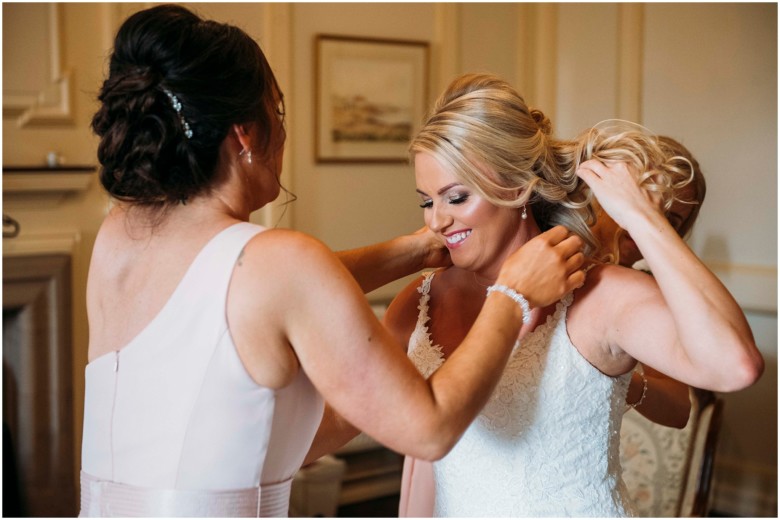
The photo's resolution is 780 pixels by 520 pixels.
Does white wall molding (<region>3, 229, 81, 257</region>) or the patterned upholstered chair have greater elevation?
white wall molding (<region>3, 229, 81, 257</region>)

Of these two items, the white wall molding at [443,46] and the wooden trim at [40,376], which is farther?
the white wall molding at [443,46]

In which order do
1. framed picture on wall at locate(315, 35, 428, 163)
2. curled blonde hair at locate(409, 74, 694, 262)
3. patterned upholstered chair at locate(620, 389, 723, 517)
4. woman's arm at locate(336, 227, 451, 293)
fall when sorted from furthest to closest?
framed picture on wall at locate(315, 35, 428, 163) → patterned upholstered chair at locate(620, 389, 723, 517) → woman's arm at locate(336, 227, 451, 293) → curled blonde hair at locate(409, 74, 694, 262)

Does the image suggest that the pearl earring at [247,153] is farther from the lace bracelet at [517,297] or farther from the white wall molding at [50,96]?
the white wall molding at [50,96]

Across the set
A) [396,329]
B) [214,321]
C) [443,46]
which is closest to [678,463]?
[396,329]

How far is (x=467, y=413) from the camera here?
1284 mm

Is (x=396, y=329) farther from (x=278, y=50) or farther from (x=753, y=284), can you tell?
(x=753, y=284)

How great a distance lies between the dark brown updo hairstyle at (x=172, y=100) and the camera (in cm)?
127

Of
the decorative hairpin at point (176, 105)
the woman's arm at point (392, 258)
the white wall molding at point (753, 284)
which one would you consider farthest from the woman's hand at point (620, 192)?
the white wall molding at point (753, 284)

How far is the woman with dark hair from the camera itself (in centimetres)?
126

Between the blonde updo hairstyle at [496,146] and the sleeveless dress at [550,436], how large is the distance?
228 mm

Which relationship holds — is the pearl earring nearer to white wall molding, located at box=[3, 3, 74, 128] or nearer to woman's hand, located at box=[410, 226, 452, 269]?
→ woman's hand, located at box=[410, 226, 452, 269]

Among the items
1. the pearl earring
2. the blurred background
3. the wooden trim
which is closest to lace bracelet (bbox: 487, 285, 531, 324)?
the pearl earring

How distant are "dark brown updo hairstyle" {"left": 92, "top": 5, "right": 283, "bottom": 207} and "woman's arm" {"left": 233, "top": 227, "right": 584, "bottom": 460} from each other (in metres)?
0.16

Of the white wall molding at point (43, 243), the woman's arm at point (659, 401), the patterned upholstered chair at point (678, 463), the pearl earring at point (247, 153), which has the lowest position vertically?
the patterned upholstered chair at point (678, 463)
